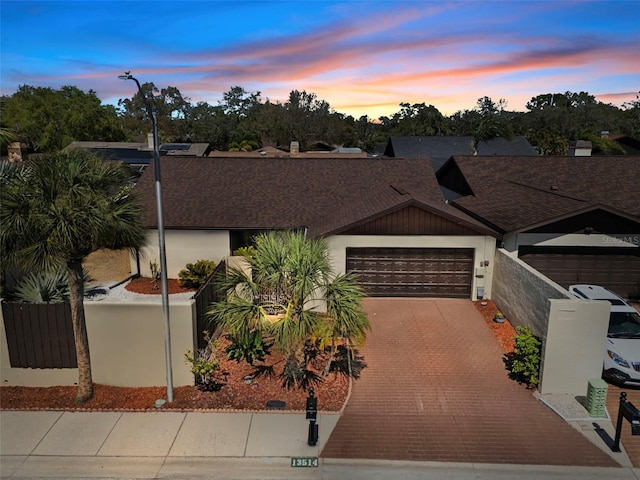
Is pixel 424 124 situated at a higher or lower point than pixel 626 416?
higher

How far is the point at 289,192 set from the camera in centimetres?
2150

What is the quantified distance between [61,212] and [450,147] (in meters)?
40.0

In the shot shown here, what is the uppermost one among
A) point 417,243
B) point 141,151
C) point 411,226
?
point 141,151

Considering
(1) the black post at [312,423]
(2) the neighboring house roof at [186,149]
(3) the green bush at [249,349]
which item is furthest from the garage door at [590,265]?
(2) the neighboring house roof at [186,149]

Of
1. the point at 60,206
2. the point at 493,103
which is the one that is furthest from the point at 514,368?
the point at 493,103

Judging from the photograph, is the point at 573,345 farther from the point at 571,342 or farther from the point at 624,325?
the point at 624,325

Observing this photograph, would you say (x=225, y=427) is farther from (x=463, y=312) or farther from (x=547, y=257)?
(x=547, y=257)

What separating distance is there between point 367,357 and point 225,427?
15.3ft

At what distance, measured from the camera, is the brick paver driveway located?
30.0 ft

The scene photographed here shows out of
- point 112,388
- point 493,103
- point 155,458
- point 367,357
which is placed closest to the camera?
point 155,458

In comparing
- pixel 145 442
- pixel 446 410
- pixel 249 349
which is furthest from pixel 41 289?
pixel 446 410

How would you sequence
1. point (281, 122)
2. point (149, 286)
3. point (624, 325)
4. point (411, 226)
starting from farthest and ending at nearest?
point (281, 122) < point (149, 286) < point (411, 226) < point (624, 325)

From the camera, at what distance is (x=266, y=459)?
8859 millimetres

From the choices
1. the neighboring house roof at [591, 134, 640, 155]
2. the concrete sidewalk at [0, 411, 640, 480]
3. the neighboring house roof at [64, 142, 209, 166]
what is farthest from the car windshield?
the neighboring house roof at [591, 134, 640, 155]
